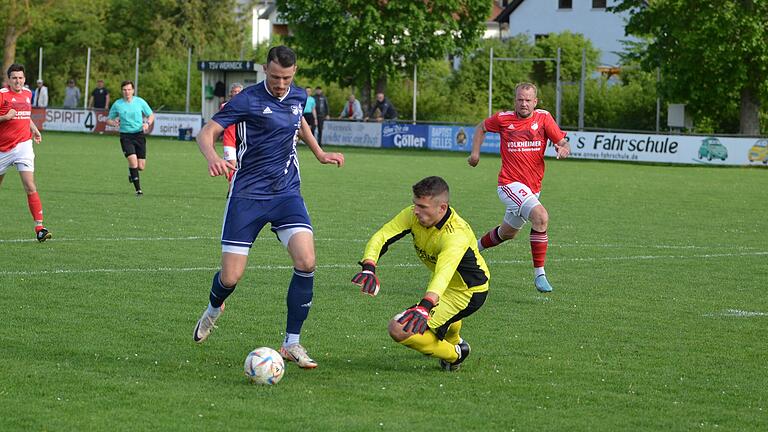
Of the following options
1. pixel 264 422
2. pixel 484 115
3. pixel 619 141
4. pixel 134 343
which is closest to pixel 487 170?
pixel 619 141

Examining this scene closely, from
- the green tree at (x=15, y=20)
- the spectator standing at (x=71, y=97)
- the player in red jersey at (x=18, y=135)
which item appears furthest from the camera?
the green tree at (x=15, y=20)

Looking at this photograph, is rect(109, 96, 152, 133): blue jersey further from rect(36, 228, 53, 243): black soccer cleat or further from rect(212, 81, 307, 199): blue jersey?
rect(212, 81, 307, 199): blue jersey

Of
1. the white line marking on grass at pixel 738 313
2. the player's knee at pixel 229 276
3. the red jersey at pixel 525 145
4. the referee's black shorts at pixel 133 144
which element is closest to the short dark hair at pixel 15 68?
the referee's black shorts at pixel 133 144

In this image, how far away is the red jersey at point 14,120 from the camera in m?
14.1

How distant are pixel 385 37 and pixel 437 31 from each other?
3397 millimetres

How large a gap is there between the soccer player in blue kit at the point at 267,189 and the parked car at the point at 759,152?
2622cm

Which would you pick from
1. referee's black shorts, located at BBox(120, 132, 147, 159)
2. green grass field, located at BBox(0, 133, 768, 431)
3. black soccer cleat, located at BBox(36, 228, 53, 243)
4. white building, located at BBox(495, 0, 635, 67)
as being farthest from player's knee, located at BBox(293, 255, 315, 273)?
white building, located at BBox(495, 0, 635, 67)

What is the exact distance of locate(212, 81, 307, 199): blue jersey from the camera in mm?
7605

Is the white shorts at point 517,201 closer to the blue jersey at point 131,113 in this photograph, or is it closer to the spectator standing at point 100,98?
the blue jersey at point 131,113

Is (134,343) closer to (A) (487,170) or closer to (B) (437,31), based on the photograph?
(A) (487,170)

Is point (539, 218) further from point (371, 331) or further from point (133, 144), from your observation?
point (133, 144)

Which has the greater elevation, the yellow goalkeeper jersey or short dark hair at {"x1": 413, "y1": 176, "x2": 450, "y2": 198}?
short dark hair at {"x1": 413, "y1": 176, "x2": 450, "y2": 198}

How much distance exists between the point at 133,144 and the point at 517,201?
10740mm

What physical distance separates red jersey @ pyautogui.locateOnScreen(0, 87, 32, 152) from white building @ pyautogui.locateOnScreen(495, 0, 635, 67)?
4859cm
